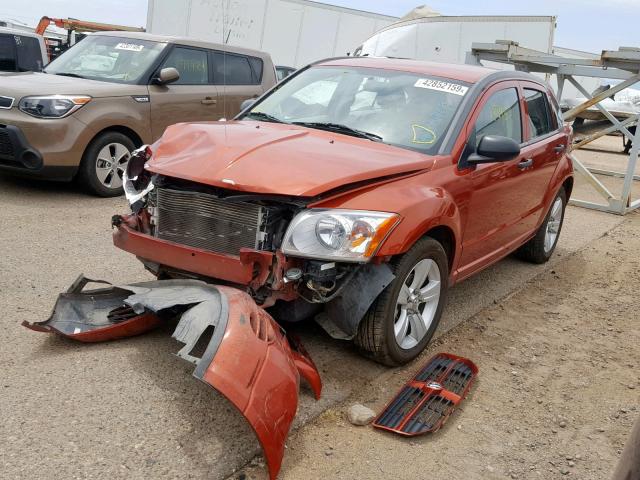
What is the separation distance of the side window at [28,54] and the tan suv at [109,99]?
4.45 feet

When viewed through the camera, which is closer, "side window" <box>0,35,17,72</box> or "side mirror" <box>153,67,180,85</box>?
"side mirror" <box>153,67,180,85</box>

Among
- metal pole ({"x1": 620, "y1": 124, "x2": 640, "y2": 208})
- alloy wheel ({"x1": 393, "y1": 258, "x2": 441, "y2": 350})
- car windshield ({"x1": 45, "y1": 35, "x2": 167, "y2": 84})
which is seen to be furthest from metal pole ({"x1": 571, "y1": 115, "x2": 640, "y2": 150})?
alloy wheel ({"x1": 393, "y1": 258, "x2": 441, "y2": 350})

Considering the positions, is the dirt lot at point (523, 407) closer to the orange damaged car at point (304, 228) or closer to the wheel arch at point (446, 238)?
the orange damaged car at point (304, 228)

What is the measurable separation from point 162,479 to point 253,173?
1.53 metres

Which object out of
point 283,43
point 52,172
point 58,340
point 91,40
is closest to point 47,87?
point 52,172

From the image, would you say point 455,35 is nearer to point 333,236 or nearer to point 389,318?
point 389,318

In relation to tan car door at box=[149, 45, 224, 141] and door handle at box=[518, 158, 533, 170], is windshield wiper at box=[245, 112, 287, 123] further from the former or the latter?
tan car door at box=[149, 45, 224, 141]

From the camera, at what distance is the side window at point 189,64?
8.09 metres

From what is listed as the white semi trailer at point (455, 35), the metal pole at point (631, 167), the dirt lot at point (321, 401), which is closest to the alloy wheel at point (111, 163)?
the dirt lot at point (321, 401)

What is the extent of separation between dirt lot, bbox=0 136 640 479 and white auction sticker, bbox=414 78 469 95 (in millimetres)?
1625

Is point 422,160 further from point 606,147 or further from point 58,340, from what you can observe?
point 606,147

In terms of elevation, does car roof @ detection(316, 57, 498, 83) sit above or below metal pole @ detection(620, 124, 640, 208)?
above

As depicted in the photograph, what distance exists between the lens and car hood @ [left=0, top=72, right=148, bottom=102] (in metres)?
6.82

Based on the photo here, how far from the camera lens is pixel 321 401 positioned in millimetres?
3373
